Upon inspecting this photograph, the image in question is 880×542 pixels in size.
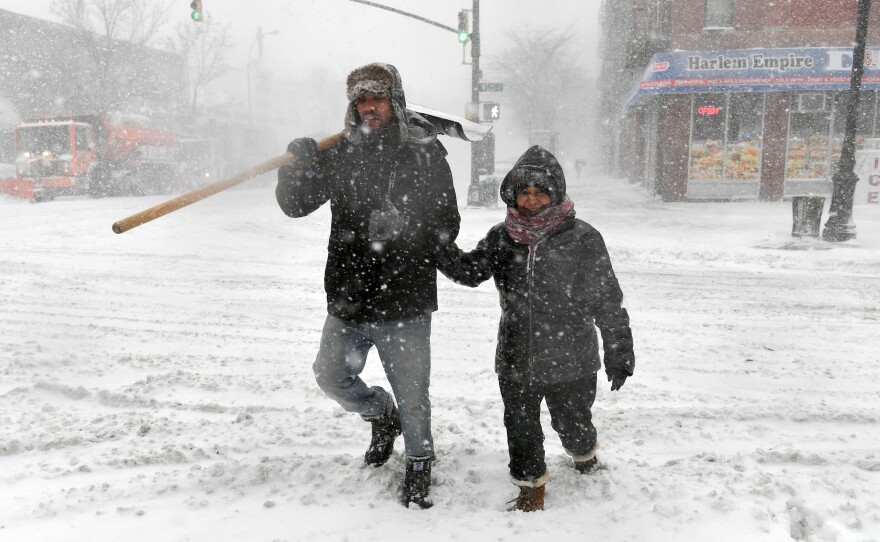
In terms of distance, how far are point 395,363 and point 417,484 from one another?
1.79ft

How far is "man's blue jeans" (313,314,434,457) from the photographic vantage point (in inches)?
109

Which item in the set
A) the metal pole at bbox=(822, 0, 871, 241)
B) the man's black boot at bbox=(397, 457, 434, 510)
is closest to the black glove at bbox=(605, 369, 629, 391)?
the man's black boot at bbox=(397, 457, 434, 510)

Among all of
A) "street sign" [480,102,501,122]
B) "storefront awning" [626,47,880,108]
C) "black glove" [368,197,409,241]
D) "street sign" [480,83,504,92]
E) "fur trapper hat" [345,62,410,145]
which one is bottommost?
"black glove" [368,197,409,241]

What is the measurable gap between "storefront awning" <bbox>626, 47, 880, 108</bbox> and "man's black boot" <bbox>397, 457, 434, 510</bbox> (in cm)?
1587

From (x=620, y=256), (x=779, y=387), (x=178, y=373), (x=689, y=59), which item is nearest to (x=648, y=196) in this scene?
(x=689, y=59)

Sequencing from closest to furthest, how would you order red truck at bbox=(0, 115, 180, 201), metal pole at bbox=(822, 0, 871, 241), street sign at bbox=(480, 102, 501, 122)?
1. metal pole at bbox=(822, 0, 871, 241)
2. street sign at bbox=(480, 102, 501, 122)
3. red truck at bbox=(0, 115, 180, 201)

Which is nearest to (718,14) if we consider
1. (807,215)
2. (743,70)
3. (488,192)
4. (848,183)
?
(743,70)

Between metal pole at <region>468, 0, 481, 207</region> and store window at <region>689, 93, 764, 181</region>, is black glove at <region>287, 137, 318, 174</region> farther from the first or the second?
store window at <region>689, 93, 764, 181</region>

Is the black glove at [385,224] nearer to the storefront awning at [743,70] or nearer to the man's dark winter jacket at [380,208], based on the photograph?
the man's dark winter jacket at [380,208]

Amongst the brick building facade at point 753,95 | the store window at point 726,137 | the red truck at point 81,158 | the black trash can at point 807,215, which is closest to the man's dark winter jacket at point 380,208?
the black trash can at point 807,215

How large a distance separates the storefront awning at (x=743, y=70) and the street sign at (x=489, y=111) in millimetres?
4049

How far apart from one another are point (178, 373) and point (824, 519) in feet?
12.6

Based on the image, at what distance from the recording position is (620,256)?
9570 mm

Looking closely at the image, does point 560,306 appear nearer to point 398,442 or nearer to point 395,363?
point 395,363
